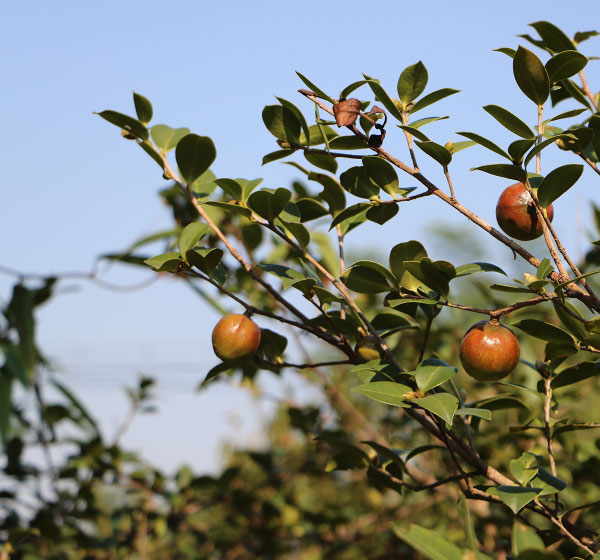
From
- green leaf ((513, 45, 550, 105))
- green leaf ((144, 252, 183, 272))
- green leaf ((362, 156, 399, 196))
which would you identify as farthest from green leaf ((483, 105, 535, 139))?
green leaf ((144, 252, 183, 272))

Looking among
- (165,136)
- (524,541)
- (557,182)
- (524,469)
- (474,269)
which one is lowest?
(524,469)

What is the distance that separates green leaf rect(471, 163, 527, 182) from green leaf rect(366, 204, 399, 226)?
6.7 inches

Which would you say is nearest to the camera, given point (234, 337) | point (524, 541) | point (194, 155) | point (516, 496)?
point (524, 541)

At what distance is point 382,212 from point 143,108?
442mm

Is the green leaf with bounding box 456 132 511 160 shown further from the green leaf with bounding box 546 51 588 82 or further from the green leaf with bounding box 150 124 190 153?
the green leaf with bounding box 150 124 190 153

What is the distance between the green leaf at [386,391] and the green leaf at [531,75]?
17.8 inches

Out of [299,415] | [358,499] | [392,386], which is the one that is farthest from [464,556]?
[358,499]

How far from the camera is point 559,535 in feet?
3.35

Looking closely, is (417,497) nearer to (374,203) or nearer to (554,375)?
(554,375)

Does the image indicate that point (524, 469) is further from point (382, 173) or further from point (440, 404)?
point (382, 173)

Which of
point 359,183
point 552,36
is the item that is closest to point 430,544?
point 359,183

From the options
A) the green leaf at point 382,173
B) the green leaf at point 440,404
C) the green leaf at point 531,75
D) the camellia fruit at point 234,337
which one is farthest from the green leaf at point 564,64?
the camellia fruit at point 234,337

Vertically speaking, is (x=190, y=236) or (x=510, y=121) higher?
(x=510, y=121)

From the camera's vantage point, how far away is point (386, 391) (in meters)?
0.94
